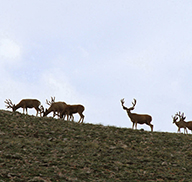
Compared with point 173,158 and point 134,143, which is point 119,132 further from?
point 173,158

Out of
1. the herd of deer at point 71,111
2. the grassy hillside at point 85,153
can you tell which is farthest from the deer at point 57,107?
the grassy hillside at point 85,153

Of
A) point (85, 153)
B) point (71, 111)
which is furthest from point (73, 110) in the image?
point (85, 153)

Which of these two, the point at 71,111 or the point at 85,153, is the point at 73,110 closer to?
the point at 71,111

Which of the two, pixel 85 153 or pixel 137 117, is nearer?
pixel 85 153

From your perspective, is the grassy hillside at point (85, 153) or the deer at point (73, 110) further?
the deer at point (73, 110)

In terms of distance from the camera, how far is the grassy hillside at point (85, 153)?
13.5m

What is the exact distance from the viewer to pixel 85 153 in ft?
53.6

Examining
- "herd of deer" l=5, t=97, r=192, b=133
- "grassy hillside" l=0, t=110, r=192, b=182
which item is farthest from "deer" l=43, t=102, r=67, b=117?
"grassy hillside" l=0, t=110, r=192, b=182

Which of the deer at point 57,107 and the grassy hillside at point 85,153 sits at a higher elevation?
the deer at point 57,107

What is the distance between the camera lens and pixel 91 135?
2017 centimetres

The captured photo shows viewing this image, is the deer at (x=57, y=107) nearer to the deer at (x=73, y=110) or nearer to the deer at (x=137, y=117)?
the deer at (x=73, y=110)

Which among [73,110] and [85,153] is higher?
[73,110]

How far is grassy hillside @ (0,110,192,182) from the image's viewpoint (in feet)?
44.3

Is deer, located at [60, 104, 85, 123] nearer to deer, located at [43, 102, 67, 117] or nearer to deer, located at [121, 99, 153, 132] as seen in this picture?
deer, located at [43, 102, 67, 117]
